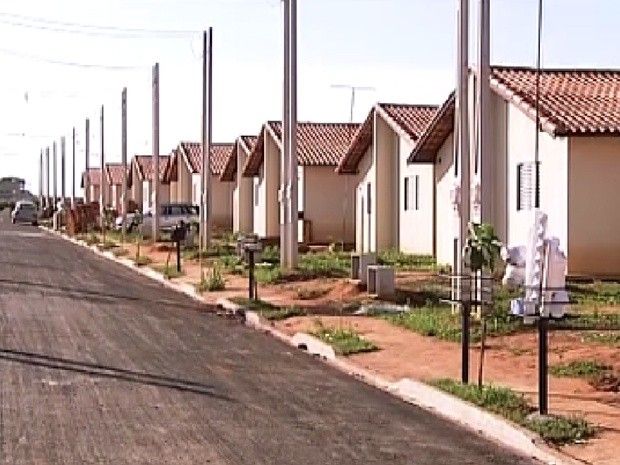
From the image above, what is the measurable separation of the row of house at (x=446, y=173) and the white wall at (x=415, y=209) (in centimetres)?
5

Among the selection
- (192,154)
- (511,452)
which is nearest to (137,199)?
(192,154)

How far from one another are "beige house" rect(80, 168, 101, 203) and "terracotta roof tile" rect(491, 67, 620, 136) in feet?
251

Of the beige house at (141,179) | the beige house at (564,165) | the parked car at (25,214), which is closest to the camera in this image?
the beige house at (564,165)

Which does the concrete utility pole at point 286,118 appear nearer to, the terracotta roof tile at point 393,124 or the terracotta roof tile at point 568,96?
the terracotta roof tile at point 568,96

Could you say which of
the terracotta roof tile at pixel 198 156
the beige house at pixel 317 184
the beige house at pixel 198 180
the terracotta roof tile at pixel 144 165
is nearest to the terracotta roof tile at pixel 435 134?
the beige house at pixel 317 184

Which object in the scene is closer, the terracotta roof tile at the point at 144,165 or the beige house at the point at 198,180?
the beige house at the point at 198,180

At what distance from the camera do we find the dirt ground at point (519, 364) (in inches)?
503

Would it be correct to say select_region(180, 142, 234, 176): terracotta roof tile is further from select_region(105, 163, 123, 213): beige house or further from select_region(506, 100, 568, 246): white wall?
select_region(506, 100, 568, 246): white wall

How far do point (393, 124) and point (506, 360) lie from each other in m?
24.7

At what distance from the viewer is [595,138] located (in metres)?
29.1

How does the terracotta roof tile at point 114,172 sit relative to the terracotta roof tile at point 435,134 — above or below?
above

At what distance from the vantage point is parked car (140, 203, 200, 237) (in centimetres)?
6456

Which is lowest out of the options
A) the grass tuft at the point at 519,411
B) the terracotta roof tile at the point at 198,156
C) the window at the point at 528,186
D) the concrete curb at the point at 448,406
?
the concrete curb at the point at 448,406

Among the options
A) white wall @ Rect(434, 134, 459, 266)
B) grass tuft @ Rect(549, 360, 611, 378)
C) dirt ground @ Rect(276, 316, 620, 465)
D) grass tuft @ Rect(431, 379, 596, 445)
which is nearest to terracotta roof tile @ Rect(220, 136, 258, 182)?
white wall @ Rect(434, 134, 459, 266)
